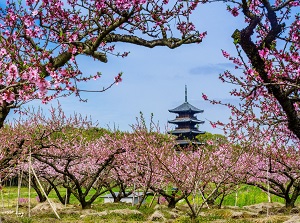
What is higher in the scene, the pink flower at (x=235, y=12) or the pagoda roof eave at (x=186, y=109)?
the pagoda roof eave at (x=186, y=109)

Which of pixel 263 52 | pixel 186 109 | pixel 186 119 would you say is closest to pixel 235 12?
pixel 263 52

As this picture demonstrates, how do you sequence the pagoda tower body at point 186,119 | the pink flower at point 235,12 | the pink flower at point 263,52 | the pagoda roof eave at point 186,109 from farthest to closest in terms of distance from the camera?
the pagoda roof eave at point 186,109 < the pagoda tower body at point 186,119 < the pink flower at point 235,12 < the pink flower at point 263,52

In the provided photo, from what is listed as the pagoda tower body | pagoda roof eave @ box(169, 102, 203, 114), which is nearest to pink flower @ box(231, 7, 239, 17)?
the pagoda tower body

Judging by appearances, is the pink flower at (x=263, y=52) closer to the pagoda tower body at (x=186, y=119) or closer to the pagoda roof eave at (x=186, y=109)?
the pagoda tower body at (x=186, y=119)

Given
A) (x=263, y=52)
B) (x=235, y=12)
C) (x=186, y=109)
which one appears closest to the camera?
(x=263, y=52)

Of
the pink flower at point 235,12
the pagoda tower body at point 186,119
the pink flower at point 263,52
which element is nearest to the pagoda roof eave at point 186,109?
the pagoda tower body at point 186,119

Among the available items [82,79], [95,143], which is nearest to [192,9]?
[82,79]

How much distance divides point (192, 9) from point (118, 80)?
2.69 m

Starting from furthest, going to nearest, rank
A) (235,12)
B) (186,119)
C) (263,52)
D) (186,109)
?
(186,109) → (186,119) → (235,12) → (263,52)

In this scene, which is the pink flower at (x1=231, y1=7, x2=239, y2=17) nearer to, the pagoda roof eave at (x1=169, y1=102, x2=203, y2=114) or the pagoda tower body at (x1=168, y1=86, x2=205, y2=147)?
the pagoda tower body at (x1=168, y1=86, x2=205, y2=147)

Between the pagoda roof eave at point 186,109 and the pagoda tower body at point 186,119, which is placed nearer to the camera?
the pagoda tower body at point 186,119

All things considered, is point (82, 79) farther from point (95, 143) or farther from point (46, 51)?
point (95, 143)

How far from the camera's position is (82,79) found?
9703mm

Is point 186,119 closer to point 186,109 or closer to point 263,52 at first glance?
point 186,109
